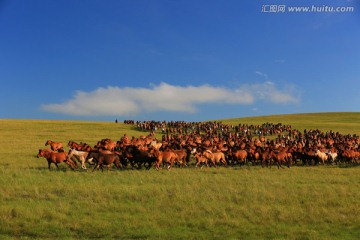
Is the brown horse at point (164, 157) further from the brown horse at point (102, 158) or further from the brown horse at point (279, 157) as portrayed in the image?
the brown horse at point (279, 157)

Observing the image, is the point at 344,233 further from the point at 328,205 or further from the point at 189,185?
the point at 189,185

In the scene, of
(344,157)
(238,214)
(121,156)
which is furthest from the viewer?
(344,157)

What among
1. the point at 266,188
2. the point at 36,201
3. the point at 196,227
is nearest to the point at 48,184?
the point at 36,201

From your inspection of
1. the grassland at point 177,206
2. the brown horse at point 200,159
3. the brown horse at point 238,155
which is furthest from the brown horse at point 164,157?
the brown horse at point 238,155

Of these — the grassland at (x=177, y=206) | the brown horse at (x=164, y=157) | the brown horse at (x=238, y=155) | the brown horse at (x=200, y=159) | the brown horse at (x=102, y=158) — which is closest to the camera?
the grassland at (x=177, y=206)

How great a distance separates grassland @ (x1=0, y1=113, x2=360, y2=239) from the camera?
872cm

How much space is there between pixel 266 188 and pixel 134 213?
17.5 feet

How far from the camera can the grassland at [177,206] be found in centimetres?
872

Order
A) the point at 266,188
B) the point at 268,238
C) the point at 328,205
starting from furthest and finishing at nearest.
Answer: the point at 266,188, the point at 328,205, the point at 268,238

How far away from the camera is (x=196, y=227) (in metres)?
9.02

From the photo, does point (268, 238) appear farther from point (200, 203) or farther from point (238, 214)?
point (200, 203)

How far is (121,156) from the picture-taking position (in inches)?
739

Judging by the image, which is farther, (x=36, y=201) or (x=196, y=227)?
(x=36, y=201)

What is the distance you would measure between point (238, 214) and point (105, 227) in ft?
11.7
